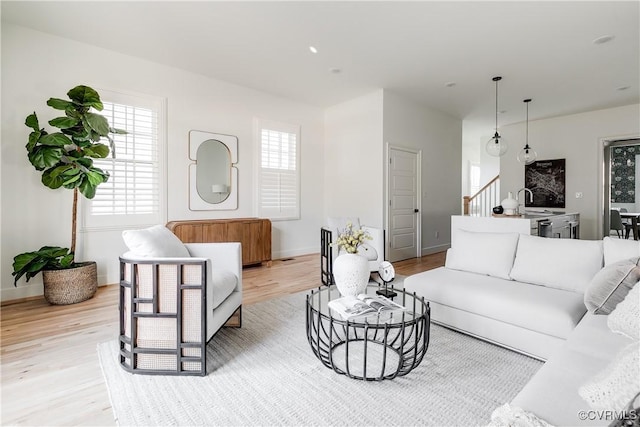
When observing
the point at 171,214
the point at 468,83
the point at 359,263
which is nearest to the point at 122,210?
the point at 171,214

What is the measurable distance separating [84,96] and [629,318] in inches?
178

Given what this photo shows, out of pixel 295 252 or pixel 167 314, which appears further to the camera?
pixel 295 252

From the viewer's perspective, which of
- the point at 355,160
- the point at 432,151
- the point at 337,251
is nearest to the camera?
the point at 337,251

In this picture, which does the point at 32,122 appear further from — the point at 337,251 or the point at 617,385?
the point at 617,385

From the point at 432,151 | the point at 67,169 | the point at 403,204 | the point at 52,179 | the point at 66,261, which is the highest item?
the point at 432,151

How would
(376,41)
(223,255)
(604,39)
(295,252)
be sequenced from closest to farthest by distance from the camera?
(223,255), (604,39), (376,41), (295,252)

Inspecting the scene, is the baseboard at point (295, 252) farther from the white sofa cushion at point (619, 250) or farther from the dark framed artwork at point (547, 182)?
the dark framed artwork at point (547, 182)

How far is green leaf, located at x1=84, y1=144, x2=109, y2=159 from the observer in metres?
3.28

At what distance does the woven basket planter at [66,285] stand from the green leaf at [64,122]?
1.44 meters

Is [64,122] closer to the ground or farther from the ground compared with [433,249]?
farther from the ground

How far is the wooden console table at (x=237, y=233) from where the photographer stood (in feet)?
13.5

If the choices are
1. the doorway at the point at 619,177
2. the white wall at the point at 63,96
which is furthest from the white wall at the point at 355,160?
the doorway at the point at 619,177

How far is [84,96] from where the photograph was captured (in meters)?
3.25

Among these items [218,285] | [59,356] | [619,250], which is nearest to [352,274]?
[218,285]
